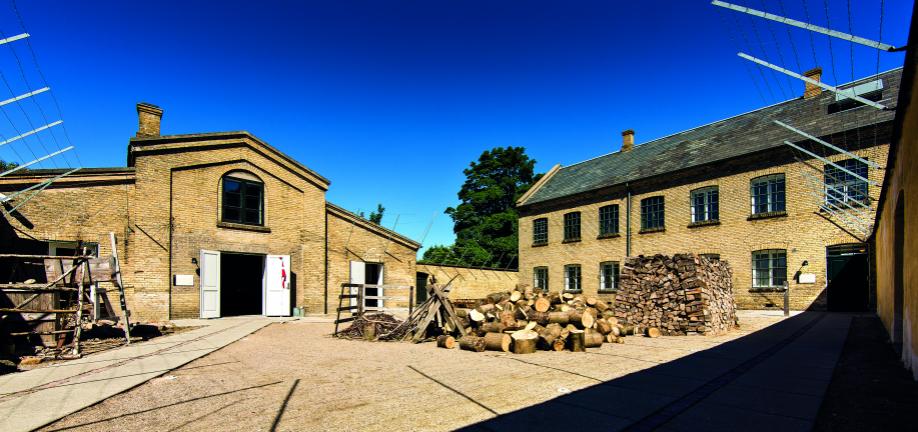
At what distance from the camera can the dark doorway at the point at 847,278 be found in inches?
→ 653

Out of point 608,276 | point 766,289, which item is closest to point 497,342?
point 766,289

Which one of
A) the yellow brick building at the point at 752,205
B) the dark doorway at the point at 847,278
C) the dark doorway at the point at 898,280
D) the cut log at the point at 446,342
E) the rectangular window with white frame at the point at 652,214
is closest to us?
the dark doorway at the point at 898,280

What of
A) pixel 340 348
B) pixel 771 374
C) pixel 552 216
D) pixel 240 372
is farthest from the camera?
pixel 552 216

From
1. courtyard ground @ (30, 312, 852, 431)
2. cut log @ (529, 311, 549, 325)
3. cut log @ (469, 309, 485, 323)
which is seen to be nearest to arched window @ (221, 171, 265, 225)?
courtyard ground @ (30, 312, 852, 431)

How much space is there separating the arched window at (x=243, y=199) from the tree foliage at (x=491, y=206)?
1013 inches

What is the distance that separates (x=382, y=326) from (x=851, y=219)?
16.3m

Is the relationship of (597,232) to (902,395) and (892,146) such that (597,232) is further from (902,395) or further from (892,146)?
(902,395)

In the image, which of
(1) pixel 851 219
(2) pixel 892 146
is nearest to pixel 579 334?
(2) pixel 892 146

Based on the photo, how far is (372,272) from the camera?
79.3ft

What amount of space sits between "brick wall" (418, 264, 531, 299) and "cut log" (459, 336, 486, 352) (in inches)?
655

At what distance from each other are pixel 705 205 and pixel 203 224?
21422mm

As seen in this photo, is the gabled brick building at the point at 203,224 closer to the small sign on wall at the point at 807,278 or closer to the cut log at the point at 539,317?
the cut log at the point at 539,317

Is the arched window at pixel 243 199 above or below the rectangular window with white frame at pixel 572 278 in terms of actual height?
above

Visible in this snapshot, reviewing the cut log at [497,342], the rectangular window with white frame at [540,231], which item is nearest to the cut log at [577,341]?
the cut log at [497,342]
